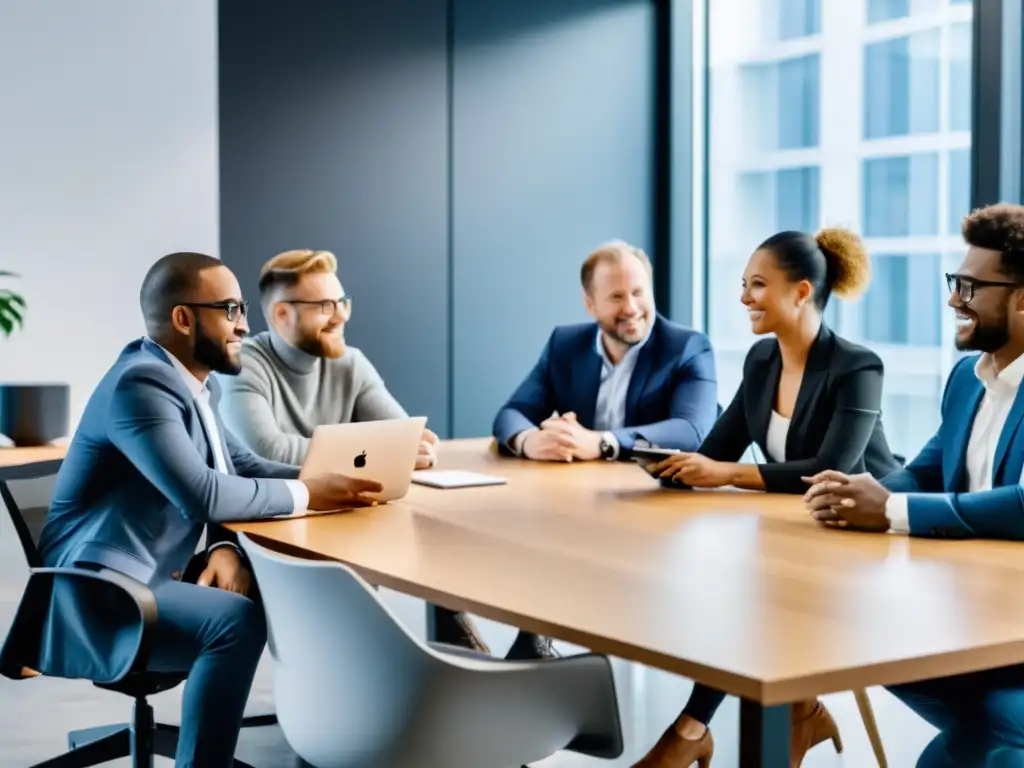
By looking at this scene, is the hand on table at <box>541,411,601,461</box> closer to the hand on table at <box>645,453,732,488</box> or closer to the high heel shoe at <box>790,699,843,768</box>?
the hand on table at <box>645,453,732,488</box>

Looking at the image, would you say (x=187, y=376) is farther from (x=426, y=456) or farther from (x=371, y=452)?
(x=426, y=456)

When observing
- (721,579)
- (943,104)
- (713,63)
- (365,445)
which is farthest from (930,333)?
(721,579)

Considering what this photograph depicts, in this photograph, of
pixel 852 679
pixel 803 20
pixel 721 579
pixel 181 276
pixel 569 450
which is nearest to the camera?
pixel 852 679

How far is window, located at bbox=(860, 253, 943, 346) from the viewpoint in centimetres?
548

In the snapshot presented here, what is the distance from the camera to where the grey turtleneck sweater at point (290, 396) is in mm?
3971

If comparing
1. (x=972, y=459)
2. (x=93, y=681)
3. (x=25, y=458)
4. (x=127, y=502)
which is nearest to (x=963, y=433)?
(x=972, y=459)

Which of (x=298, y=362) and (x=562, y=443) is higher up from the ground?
(x=298, y=362)

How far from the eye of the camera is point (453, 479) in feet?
11.7

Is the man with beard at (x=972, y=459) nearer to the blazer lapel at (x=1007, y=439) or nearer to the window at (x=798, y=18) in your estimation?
the blazer lapel at (x=1007, y=439)

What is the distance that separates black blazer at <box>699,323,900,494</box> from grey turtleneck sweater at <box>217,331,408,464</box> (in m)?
1.09

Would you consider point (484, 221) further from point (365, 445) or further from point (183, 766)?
point (183, 766)

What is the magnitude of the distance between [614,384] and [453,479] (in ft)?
3.25

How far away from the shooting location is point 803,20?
6.15 metres

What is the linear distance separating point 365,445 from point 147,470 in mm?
505
